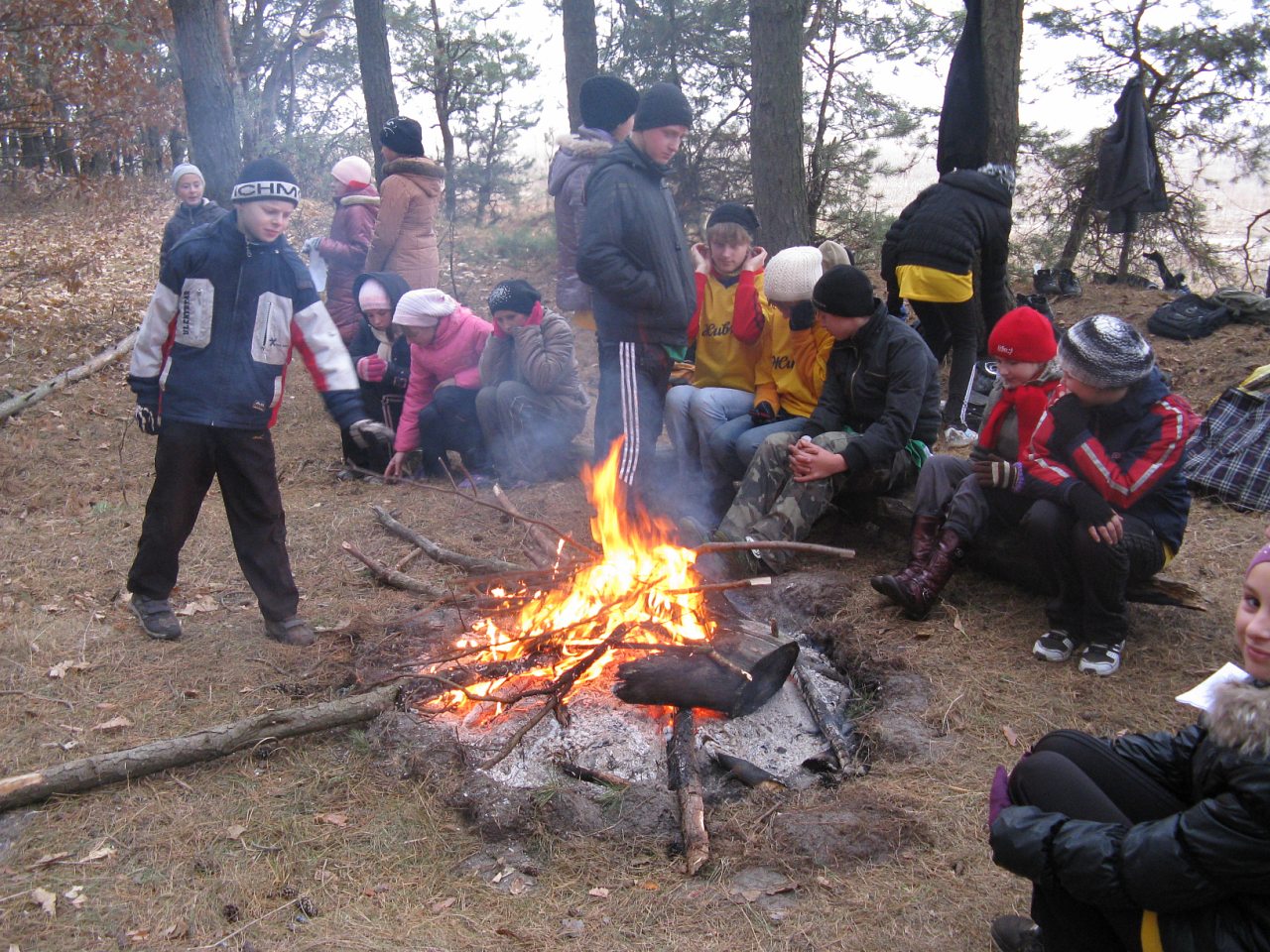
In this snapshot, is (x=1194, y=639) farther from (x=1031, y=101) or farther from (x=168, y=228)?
(x=168, y=228)

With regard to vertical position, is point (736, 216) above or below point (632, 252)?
above

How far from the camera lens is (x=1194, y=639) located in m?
4.25

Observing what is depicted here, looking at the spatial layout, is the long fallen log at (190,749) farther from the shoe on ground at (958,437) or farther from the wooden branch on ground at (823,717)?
the shoe on ground at (958,437)

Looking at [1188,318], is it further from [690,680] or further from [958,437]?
[690,680]

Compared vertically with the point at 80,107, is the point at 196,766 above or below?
below

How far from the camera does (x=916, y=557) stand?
15.6ft

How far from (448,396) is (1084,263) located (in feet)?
22.7

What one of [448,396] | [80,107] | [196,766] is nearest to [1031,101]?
[448,396]

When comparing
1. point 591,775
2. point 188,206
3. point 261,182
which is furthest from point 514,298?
point 188,206

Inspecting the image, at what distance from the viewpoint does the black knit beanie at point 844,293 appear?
5.05 meters

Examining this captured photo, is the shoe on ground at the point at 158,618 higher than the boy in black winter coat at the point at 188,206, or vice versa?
the boy in black winter coat at the point at 188,206

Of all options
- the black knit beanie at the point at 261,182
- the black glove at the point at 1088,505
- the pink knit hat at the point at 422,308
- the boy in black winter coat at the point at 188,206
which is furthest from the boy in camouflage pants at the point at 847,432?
the boy in black winter coat at the point at 188,206

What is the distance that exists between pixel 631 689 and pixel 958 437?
155 inches

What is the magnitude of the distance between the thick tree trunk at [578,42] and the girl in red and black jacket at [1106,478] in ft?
27.0
